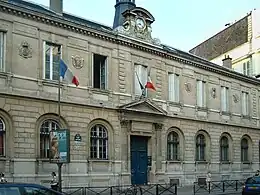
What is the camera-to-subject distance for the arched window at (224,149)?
35750 mm

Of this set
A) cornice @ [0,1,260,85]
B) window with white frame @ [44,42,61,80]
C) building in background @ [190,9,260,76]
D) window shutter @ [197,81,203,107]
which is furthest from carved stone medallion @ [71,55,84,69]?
building in background @ [190,9,260,76]

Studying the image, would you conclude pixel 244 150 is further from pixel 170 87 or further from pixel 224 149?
pixel 170 87

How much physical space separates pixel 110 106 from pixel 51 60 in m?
4.59

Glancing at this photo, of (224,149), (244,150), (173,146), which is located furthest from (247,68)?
(173,146)

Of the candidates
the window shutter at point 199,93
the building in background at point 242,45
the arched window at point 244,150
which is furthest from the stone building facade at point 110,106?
the building in background at point 242,45

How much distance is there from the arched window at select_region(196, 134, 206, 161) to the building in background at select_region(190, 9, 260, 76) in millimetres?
16038

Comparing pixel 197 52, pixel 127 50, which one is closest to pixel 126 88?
pixel 127 50

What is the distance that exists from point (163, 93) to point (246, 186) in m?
8.66

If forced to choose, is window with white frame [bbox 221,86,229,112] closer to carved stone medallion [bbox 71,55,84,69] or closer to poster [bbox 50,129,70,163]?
carved stone medallion [bbox 71,55,84,69]

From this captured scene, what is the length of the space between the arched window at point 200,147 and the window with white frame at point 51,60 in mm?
13495

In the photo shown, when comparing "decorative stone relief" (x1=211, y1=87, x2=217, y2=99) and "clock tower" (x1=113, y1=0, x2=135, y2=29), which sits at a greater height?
"clock tower" (x1=113, y1=0, x2=135, y2=29)

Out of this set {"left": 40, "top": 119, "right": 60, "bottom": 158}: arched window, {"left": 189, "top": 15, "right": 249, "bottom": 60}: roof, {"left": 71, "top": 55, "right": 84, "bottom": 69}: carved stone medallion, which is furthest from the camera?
{"left": 189, "top": 15, "right": 249, "bottom": 60}: roof

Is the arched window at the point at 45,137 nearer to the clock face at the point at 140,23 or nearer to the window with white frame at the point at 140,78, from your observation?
the window with white frame at the point at 140,78

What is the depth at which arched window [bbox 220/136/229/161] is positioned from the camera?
117 ft
